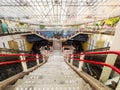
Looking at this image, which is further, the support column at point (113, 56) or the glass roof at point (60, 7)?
the glass roof at point (60, 7)

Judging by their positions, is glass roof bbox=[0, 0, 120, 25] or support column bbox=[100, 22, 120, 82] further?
glass roof bbox=[0, 0, 120, 25]

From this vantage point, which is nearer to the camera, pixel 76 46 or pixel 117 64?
pixel 117 64

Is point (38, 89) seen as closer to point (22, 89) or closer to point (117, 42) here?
point (22, 89)

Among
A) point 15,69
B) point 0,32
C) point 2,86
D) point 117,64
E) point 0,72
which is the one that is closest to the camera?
point 2,86

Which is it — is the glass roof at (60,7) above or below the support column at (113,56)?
above

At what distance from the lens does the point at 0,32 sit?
10.4 m

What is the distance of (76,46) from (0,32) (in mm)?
15277

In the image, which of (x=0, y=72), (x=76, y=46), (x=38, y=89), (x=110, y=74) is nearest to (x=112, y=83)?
(x=110, y=74)

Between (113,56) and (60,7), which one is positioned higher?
(60,7)

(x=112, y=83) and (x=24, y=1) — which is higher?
(x=24, y=1)

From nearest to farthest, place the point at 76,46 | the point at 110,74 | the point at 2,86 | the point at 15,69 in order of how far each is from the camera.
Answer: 1. the point at 2,86
2. the point at 110,74
3. the point at 15,69
4. the point at 76,46

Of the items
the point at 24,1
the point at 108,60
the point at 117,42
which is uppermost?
the point at 24,1

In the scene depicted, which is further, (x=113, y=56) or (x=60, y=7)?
(x=60, y=7)

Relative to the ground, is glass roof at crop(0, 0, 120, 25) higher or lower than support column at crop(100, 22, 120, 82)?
higher
